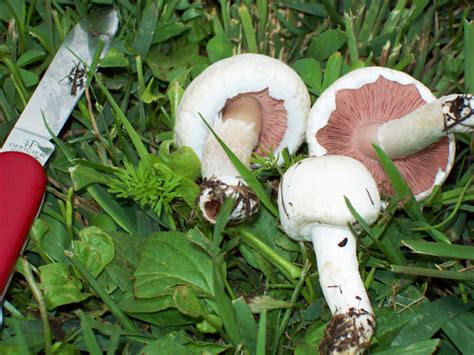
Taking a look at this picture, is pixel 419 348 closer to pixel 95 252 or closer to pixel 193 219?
pixel 193 219

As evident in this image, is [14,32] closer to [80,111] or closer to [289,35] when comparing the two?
[80,111]

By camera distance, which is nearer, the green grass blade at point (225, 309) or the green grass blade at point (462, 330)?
the green grass blade at point (225, 309)

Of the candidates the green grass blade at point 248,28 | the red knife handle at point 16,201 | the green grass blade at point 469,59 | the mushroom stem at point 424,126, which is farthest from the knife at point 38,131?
the green grass blade at point 469,59

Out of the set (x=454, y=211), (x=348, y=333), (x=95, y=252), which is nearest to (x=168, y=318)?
(x=95, y=252)

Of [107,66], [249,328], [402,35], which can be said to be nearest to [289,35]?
[402,35]

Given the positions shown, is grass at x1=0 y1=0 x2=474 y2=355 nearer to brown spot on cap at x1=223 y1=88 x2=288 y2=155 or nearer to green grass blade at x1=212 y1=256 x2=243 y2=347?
green grass blade at x1=212 y1=256 x2=243 y2=347

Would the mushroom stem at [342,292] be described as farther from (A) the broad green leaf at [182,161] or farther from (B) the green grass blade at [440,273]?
(A) the broad green leaf at [182,161]

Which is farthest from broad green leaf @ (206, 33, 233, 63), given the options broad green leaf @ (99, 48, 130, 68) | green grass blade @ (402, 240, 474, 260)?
green grass blade @ (402, 240, 474, 260)
